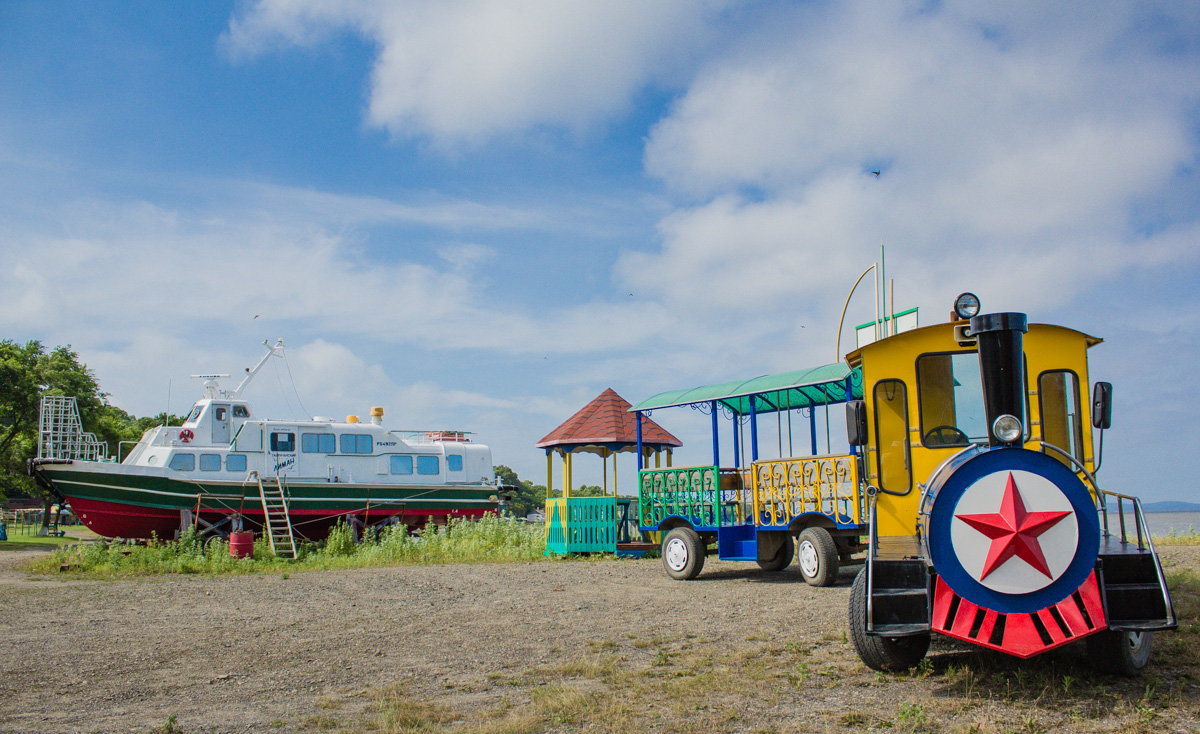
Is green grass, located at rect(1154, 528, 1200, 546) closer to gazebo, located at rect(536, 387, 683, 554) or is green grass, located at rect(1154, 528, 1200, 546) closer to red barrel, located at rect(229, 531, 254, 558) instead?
gazebo, located at rect(536, 387, 683, 554)

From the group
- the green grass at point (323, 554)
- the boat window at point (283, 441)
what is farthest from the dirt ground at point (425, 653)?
the boat window at point (283, 441)

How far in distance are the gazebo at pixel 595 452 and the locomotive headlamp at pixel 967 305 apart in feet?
34.9

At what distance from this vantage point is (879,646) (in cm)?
581

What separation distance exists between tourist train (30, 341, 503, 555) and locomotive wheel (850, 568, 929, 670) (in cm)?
1669

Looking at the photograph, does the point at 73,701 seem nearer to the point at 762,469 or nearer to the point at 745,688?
the point at 745,688

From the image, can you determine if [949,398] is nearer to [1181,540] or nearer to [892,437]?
[892,437]

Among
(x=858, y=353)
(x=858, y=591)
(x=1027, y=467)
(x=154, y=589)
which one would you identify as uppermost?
(x=858, y=353)

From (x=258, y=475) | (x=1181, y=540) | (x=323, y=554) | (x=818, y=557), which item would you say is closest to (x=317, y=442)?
(x=258, y=475)

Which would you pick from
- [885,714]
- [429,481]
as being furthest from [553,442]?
[885,714]

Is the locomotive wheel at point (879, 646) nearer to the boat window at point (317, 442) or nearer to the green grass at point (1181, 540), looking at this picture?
the green grass at point (1181, 540)

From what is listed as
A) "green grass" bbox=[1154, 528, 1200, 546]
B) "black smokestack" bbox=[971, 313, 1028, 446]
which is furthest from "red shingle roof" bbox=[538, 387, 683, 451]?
"black smokestack" bbox=[971, 313, 1028, 446]

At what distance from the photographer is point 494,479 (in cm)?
2695

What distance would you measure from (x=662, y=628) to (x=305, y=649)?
3493 millimetres

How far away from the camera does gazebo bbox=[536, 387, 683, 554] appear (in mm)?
17828
